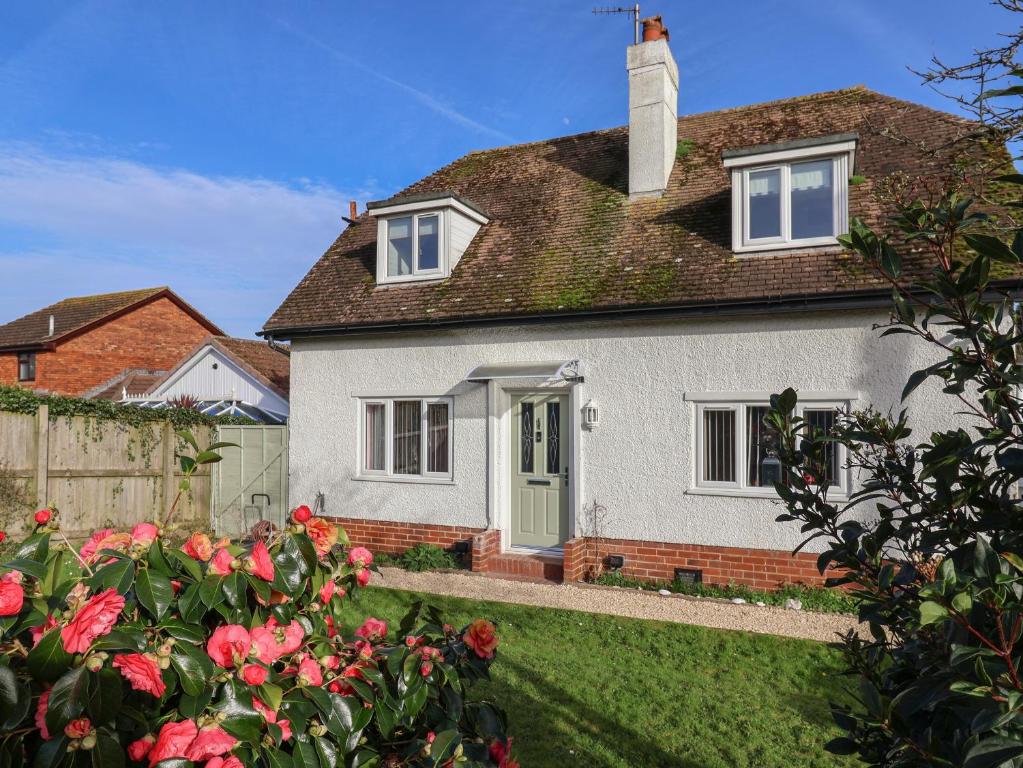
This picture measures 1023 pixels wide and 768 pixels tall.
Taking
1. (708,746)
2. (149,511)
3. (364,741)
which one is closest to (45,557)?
(364,741)

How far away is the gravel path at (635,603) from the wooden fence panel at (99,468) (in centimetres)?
548

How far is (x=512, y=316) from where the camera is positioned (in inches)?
449

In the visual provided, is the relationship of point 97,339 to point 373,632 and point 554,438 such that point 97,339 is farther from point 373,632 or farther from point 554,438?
point 373,632

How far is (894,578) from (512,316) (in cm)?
929

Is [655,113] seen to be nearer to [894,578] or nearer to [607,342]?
[607,342]

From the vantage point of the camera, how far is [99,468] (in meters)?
13.5

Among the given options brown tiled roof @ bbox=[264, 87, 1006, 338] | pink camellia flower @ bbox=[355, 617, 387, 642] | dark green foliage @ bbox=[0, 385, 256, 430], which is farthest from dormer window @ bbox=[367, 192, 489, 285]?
pink camellia flower @ bbox=[355, 617, 387, 642]

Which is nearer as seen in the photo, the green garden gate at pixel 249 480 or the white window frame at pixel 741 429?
the white window frame at pixel 741 429

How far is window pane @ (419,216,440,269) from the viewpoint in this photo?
43.0ft

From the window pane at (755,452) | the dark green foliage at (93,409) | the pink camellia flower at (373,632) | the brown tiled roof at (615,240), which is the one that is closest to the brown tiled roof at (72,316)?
the dark green foliage at (93,409)

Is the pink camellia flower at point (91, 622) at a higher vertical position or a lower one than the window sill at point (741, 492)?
higher

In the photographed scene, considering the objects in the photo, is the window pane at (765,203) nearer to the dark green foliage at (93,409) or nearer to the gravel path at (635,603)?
the gravel path at (635,603)

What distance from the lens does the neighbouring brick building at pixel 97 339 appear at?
102 feet

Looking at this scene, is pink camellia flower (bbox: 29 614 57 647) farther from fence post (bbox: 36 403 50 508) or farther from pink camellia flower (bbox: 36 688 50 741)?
fence post (bbox: 36 403 50 508)
